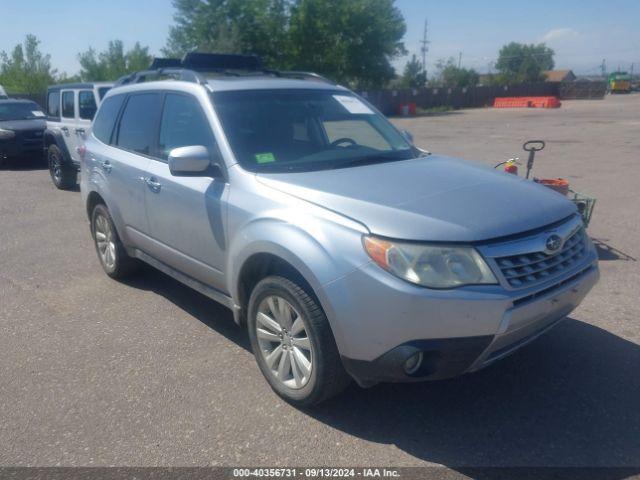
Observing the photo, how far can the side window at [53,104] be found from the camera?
12.2 metres

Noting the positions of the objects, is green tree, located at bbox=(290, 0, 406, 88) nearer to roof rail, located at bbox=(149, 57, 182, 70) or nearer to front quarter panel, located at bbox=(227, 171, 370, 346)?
roof rail, located at bbox=(149, 57, 182, 70)

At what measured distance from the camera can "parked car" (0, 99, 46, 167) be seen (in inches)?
571

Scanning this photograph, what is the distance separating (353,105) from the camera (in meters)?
4.93

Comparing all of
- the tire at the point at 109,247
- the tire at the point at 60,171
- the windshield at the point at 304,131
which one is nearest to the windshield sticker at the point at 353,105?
the windshield at the point at 304,131

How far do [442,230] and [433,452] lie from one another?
3.78 ft

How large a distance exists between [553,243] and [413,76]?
69977 millimetres

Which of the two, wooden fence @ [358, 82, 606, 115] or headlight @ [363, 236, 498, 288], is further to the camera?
wooden fence @ [358, 82, 606, 115]

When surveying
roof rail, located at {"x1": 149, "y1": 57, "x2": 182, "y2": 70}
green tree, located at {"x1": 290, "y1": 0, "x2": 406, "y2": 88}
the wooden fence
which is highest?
green tree, located at {"x1": 290, "y1": 0, "x2": 406, "y2": 88}

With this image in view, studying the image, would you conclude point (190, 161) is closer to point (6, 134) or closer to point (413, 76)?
point (6, 134)

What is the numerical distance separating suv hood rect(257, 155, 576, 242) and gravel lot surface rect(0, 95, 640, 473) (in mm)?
1094

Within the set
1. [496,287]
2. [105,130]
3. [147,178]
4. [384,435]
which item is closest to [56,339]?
[147,178]

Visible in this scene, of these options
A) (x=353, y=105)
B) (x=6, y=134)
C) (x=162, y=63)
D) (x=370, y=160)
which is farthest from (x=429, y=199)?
(x=6, y=134)

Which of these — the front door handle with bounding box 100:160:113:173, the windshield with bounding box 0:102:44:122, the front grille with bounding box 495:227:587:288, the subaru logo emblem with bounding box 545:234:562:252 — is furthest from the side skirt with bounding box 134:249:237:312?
the windshield with bounding box 0:102:44:122

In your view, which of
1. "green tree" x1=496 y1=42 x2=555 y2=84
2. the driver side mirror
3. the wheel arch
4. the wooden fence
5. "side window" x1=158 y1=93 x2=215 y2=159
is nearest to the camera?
the wheel arch
